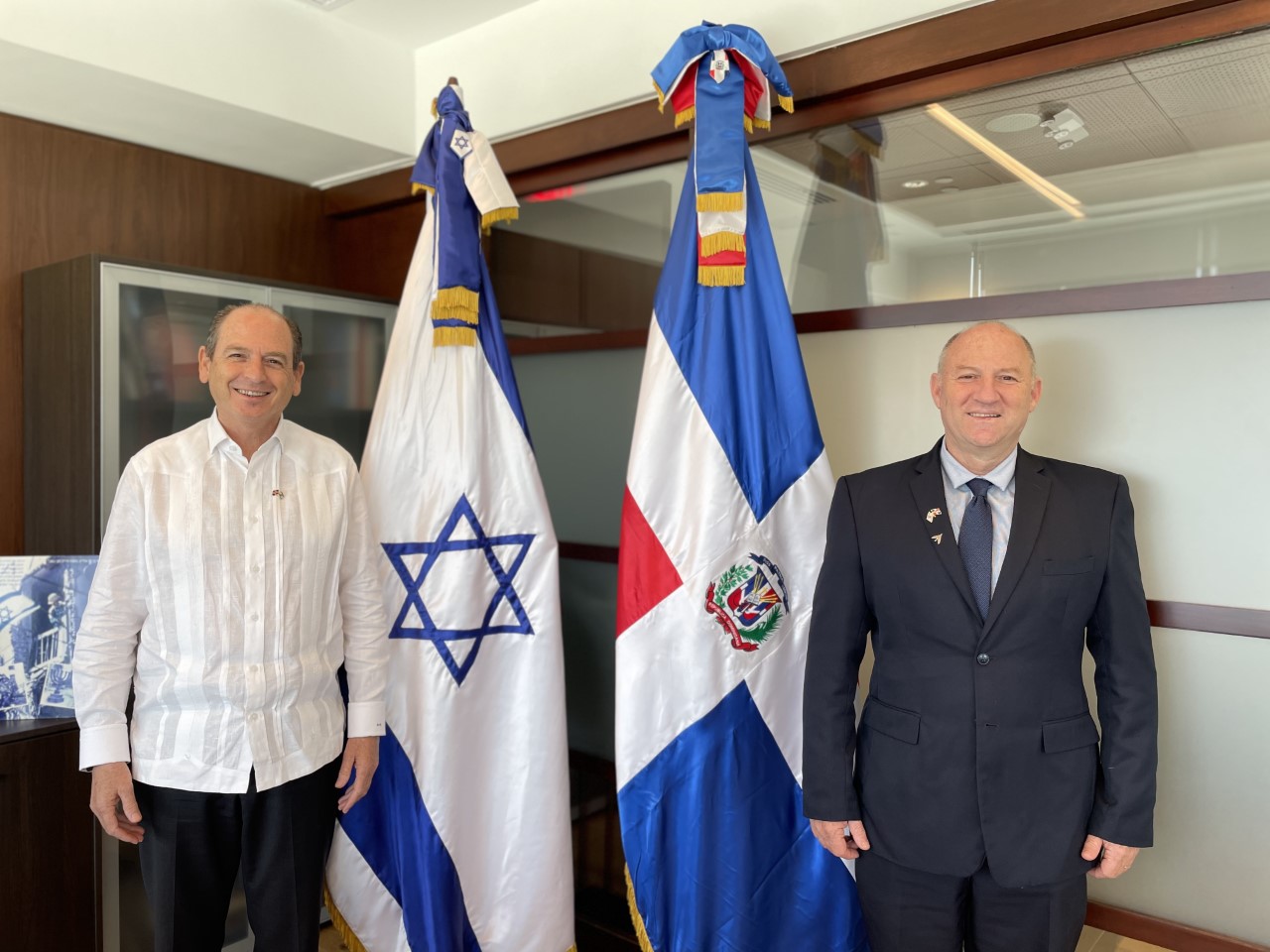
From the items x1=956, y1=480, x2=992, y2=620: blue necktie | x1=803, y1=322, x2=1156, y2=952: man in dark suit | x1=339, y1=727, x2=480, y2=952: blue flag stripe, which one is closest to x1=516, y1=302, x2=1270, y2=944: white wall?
x1=803, y1=322, x2=1156, y2=952: man in dark suit

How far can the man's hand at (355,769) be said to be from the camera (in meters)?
1.95

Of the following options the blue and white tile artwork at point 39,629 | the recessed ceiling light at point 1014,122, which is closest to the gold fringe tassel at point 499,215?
the recessed ceiling light at point 1014,122

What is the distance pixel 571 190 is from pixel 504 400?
79cm

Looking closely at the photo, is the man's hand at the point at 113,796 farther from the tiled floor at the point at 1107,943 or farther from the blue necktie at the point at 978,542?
the tiled floor at the point at 1107,943

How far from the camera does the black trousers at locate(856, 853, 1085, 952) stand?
1.62 m

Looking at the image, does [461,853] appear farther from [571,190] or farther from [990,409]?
[571,190]

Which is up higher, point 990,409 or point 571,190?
point 571,190

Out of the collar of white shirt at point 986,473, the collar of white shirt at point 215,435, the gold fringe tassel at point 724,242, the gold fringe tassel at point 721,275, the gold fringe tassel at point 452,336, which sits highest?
the gold fringe tassel at point 724,242

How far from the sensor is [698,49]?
80.5 inches

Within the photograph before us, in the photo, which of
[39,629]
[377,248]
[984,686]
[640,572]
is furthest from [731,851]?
[377,248]

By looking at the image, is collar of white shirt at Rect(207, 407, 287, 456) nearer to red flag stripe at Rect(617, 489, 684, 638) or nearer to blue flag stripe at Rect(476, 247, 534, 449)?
blue flag stripe at Rect(476, 247, 534, 449)

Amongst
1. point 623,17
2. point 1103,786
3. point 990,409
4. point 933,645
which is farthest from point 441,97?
point 1103,786

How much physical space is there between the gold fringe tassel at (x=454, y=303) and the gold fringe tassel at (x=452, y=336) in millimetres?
29

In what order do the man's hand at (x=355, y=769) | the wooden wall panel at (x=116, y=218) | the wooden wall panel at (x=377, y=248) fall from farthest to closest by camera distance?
the wooden wall panel at (x=377, y=248)
the wooden wall panel at (x=116, y=218)
the man's hand at (x=355, y=769)
